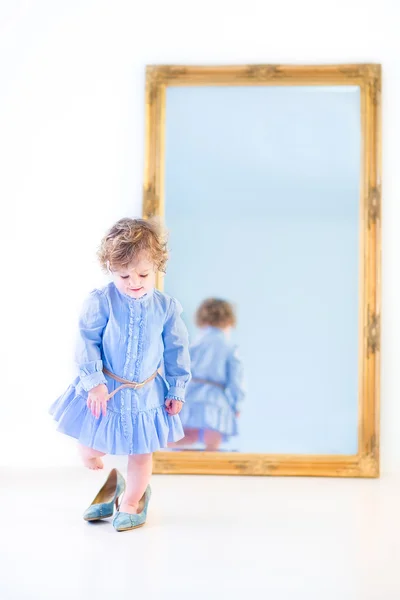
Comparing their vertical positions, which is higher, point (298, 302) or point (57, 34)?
point (57, 34)

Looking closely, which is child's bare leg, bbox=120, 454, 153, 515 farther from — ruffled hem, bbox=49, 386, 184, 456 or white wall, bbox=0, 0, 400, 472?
white wall, bbox=0, 0, 400, 472

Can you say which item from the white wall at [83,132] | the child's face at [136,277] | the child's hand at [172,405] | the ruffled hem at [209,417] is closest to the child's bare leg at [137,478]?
the child's hand at [172,405]

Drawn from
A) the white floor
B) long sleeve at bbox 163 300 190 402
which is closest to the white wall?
the white floor

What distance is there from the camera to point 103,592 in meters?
1.56

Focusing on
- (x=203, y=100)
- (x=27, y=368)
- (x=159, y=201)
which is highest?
(x=203, y=100)

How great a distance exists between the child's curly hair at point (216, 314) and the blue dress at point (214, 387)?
26 mm

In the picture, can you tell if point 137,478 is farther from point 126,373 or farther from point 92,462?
point 126,373

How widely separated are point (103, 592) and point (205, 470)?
122cm

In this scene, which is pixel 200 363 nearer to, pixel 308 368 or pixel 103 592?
pixel 308 368

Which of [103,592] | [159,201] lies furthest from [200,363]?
[103,592]

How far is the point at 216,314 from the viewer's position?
2.79m

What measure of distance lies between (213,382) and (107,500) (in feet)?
2.37

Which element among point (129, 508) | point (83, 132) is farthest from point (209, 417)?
point (83, 132)

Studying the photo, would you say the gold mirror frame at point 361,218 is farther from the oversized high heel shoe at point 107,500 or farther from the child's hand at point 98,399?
the child's hand at point 98,399
